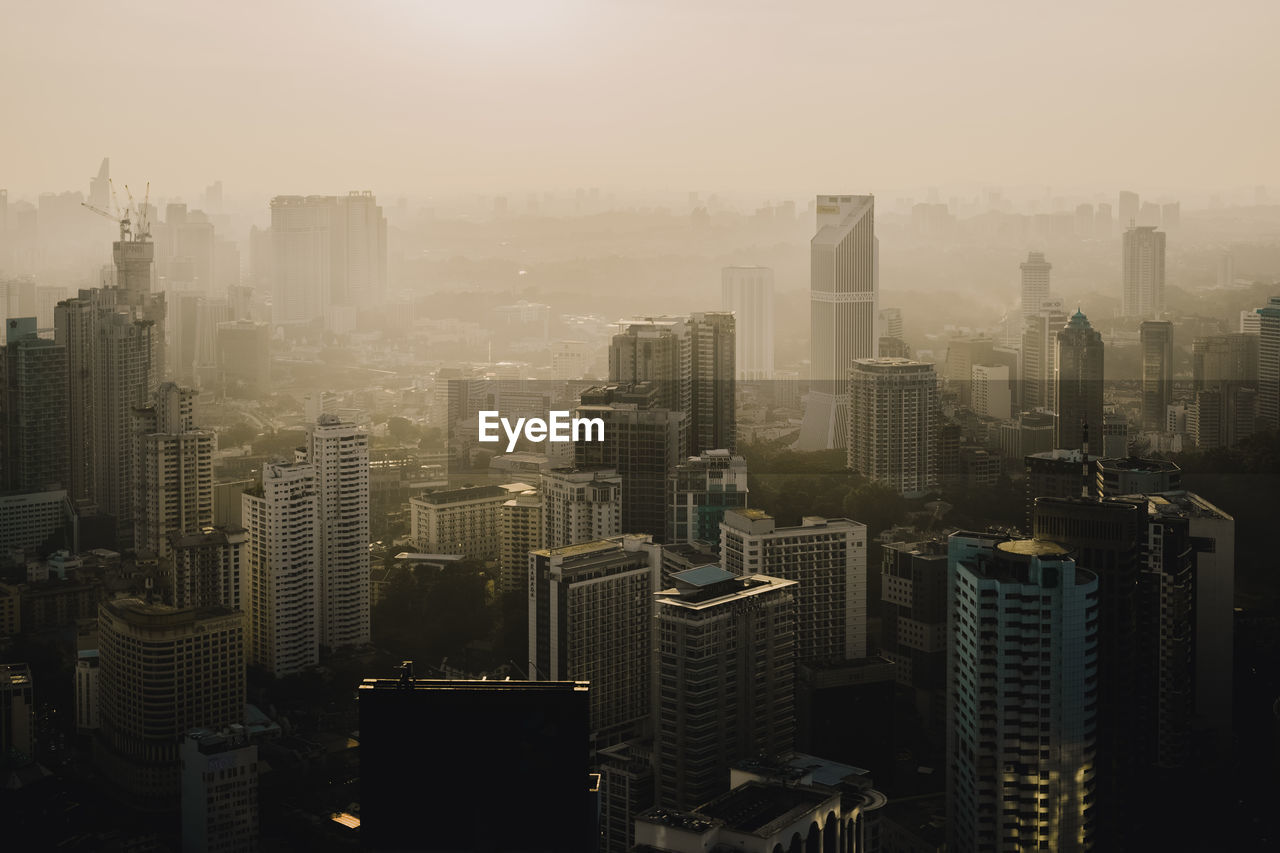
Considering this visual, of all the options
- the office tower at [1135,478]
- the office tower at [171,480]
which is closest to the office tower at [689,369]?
the office tower at [171,480]

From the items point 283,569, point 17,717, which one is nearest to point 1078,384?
point 283,569

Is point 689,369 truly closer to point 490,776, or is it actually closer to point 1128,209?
point 1128,209

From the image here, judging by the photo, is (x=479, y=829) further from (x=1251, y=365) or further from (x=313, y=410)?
(x=1251, y=365)

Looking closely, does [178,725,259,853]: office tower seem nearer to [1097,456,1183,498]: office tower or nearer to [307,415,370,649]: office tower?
Result: [307,415,370,649]: office tower

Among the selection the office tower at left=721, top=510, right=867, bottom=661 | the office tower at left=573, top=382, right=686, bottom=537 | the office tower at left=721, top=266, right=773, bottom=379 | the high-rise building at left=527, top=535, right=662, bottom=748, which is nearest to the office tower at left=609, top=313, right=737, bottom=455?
the office tower at left=573, top=382, right=686, bottom=537

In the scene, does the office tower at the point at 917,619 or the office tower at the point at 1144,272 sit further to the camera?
the office tower at the point at 1144,272

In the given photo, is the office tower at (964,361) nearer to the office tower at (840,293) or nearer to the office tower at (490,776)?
the office tower at (840,293)
